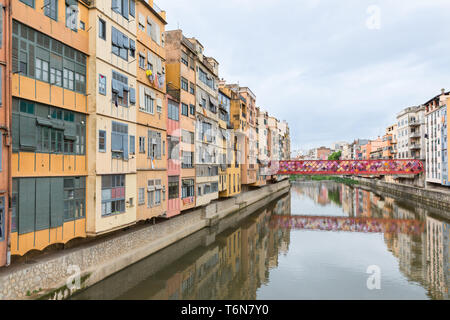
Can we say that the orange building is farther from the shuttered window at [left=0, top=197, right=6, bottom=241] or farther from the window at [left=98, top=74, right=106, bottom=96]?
the window at [left=98, top=74, right=106, bottom=96]

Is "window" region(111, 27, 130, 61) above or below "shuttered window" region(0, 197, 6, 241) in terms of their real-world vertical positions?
above

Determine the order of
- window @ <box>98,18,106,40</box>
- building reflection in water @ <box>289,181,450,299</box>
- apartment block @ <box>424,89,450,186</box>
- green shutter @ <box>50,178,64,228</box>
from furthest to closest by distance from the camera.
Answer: apartment block @ <box>424,89,450,186</box> < building reflection in water @ <box>289,181,450,299</box> < window @ <box>98,18,106,40</box> < green shutter @ <box>50,178,64,228</box>

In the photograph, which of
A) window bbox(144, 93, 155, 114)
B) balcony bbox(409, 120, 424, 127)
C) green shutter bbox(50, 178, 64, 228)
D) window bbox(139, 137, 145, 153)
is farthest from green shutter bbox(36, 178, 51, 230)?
balcony bbox(409, 120, 424, 127)

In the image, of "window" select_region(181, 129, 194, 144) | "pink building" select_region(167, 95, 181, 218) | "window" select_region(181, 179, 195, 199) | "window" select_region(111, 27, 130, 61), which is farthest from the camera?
"window" select_region(181, 129, 194, 144)

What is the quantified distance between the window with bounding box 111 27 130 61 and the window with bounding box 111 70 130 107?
1.39 m

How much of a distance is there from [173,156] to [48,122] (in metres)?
13.0

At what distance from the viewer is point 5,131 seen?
12.9 metres

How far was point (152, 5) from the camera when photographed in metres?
23.3

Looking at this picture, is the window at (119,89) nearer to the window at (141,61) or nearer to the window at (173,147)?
the window at (141,61)

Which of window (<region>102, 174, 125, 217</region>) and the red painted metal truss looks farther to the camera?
the red painted metal truss

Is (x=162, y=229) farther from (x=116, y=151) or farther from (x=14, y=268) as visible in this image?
(x=14, y=268)

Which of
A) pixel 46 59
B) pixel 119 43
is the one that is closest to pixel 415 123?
pixel 119 43

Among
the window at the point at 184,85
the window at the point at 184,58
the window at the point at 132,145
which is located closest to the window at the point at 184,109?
the window at the point at 184,85

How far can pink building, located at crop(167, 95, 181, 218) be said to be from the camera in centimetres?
2617
